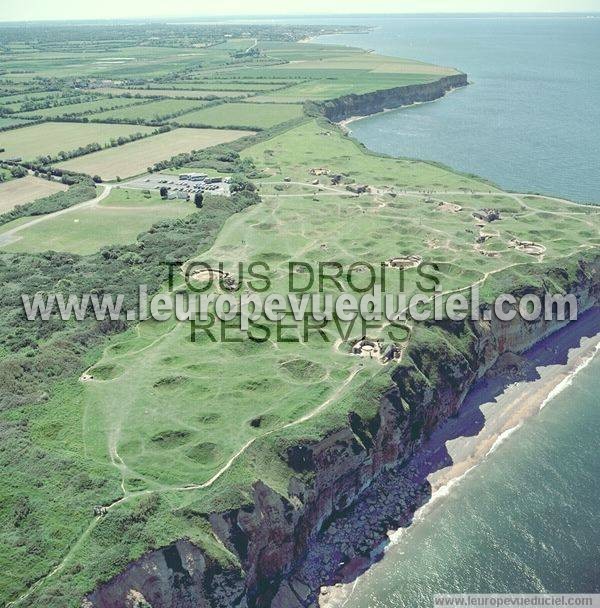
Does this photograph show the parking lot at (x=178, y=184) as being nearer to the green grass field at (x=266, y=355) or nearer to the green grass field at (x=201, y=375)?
the green grass field at (x=201, y=375)

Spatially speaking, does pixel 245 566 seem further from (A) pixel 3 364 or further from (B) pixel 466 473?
(A) pixel 3 364

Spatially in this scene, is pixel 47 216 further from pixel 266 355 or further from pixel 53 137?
pixel 266 355

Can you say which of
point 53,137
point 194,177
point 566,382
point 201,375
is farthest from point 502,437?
point 53,137

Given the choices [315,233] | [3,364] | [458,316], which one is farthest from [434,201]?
[3,364]

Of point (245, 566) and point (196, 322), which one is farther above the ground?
point (196, 322)

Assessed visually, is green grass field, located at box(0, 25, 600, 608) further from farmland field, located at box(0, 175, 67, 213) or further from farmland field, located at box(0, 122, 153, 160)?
farmland field, located at box(0, 122, 153, 160)

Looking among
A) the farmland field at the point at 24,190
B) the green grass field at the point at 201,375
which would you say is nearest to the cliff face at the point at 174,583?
the green grass field at the point at 201,375
